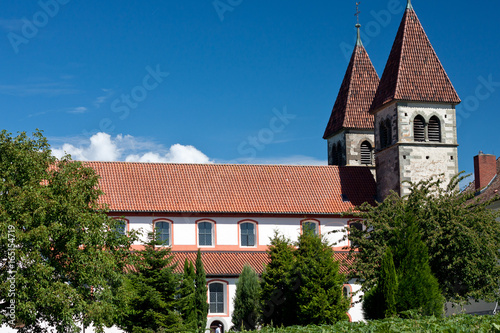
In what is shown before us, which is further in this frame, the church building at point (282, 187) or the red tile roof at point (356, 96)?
the red tile roof at point (356, 96)

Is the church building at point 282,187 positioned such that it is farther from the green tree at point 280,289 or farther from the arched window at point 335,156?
the green tree at point 280,289

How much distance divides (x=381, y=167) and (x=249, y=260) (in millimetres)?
10471

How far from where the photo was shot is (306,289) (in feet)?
91.4

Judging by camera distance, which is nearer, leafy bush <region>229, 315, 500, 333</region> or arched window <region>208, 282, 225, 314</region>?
leafy bush <region>229, 315, 500, 333</region>

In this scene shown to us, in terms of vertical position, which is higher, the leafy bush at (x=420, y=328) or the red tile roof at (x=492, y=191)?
the red tile roof at (x=492, y=191)

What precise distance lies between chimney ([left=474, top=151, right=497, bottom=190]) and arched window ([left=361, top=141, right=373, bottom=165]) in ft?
23.6

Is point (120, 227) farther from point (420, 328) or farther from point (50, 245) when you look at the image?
point (420, 328)

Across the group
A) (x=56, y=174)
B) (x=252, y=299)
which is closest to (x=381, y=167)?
(x=252, y=299)

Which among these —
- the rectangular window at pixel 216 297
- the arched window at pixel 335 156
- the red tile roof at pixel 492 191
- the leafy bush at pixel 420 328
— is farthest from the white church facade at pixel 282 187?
the leafy bush at pixel 420 328

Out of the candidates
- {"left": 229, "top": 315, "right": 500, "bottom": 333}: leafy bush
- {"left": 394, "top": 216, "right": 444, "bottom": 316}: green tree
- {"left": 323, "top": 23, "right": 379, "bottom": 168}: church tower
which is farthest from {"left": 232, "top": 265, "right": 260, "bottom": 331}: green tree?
{"left": 229, "top": 315, "right": 500, "bottom": 333}: leafy bush

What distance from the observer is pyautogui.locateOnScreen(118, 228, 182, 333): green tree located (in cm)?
2808

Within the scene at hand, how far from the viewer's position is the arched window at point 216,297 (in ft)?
128

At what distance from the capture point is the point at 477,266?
98.9 ft

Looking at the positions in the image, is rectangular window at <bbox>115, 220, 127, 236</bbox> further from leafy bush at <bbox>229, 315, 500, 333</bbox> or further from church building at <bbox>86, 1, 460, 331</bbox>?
leafy bush at <bbox>229, 315, 500, 333</bbox>
